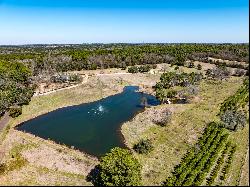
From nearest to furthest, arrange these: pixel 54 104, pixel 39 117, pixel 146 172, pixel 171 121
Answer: pixel 146 172
pixel 171 121
pixel 39 117
pixel 54 104

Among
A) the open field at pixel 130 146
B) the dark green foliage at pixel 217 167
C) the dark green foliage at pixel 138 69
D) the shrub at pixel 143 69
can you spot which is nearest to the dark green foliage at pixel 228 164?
the open field at pixel 130 146

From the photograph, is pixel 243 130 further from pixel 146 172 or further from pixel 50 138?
pixel 50 138

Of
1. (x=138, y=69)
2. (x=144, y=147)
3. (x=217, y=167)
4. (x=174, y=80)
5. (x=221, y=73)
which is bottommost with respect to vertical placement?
(x=217, y=167)

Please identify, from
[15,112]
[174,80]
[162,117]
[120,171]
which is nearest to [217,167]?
[120,171]

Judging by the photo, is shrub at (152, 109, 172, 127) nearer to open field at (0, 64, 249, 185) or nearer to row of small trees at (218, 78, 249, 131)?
open field at (0, 64, 249, 185)

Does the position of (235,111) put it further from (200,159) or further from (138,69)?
(138,69)

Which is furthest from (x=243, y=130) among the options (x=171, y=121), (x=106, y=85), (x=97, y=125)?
(x=106, y=85)
